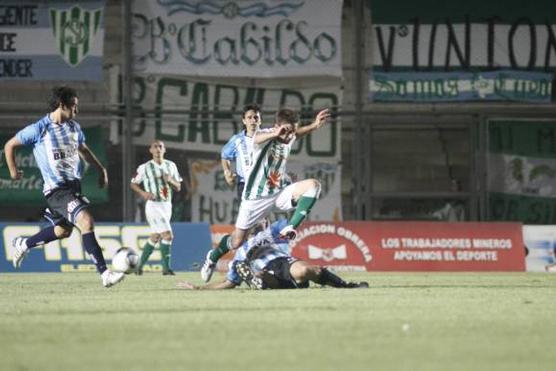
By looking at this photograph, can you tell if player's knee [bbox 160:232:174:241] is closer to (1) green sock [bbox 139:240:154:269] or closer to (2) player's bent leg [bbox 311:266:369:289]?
(1) green sock [bbox 139:240:154:269]

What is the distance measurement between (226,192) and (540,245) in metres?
6.00

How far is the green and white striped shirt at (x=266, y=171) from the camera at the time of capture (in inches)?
579

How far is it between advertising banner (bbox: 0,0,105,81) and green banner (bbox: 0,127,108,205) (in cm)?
114

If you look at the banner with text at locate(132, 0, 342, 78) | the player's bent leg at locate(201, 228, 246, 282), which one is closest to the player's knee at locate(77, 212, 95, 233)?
the player's bent leg at locate(201, 228, 246, 282)

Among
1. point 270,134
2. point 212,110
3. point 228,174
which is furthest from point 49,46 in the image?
point 270,134

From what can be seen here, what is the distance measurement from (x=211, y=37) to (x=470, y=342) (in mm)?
18409

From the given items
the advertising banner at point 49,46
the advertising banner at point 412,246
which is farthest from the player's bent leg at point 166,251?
the advertising banner at point 49,46

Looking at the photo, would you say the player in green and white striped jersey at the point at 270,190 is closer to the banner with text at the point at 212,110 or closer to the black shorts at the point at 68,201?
the black shorts at the point at 68,201

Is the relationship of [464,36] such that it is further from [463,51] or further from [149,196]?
[149,196]

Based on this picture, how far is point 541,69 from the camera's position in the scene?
26.8 meters

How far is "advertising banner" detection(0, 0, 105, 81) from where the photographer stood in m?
25.9

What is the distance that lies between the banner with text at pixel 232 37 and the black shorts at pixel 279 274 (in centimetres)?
1249

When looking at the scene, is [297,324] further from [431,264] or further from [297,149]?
[297,149]

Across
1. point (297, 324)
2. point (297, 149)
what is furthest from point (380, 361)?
point (297, 149)
